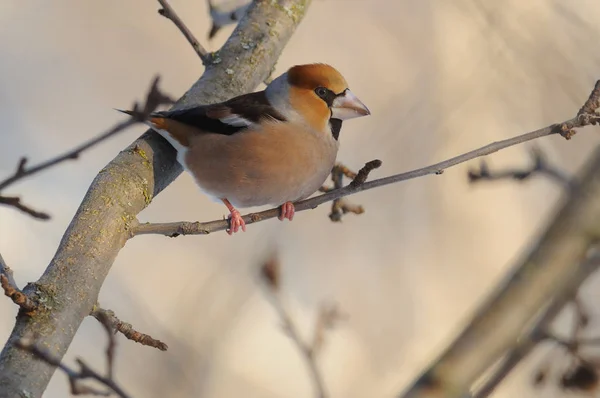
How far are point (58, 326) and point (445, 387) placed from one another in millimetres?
654

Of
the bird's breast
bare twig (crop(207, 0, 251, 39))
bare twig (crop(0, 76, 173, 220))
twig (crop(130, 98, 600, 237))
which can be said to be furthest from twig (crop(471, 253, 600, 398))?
bare twig (crop(207, 0, 251, 39))

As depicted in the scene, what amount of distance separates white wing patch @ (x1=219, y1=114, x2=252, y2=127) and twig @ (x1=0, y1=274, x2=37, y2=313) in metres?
0.68

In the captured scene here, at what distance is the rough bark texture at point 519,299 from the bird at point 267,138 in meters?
0.97

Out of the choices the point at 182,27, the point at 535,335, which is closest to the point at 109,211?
the point at 182,27

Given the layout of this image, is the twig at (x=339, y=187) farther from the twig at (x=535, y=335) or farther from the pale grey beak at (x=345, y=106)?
the twig at (x=535, y=335)

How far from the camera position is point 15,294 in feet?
3.08

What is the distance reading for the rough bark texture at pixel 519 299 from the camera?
50 cm

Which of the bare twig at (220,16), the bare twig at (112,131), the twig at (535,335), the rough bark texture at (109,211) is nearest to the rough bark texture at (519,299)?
the twig at (535,335)

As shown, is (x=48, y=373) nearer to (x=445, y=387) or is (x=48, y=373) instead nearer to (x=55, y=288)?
(x=55, y=288)

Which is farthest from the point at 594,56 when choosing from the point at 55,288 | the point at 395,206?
the point at 55,288

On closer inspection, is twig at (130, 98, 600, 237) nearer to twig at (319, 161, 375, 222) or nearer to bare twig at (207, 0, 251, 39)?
twig at (319, 161, 375, 222)

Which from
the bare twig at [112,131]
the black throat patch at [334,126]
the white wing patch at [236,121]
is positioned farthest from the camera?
the black throat patch at [334,126]

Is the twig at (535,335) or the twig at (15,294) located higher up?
the twig at (15,294)

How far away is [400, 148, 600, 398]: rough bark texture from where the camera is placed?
0.50 meters
